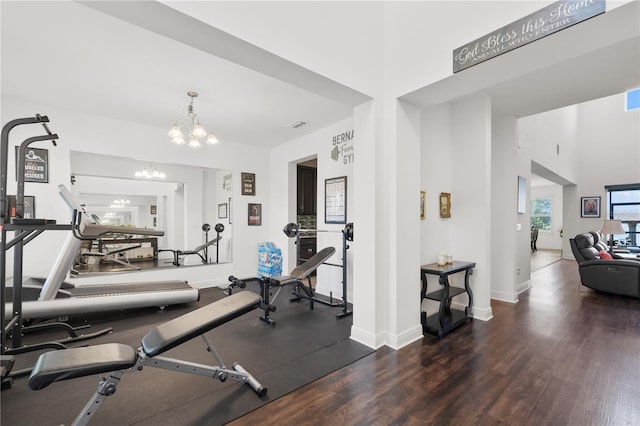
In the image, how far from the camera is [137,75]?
302cm

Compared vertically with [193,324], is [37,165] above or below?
above

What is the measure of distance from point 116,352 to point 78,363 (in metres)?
0.17

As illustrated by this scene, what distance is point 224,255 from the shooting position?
573cm

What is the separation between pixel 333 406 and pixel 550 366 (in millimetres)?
2028

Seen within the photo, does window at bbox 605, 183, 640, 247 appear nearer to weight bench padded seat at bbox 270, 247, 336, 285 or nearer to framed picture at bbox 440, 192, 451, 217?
framed picture at bbox 440, 192, 451, 217

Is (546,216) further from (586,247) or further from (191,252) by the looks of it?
(191,252)

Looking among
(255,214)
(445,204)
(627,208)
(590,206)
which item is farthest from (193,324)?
(627,208)

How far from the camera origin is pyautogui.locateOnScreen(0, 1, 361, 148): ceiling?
2.15 m

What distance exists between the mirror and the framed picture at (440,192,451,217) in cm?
408

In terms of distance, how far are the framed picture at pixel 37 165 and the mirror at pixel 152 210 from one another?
1.23 feet

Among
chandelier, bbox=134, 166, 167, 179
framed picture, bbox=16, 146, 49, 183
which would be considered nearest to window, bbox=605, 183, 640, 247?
chandelier, bbox=134, 166, 167, 179

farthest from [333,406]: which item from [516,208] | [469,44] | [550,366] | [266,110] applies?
[516,208]

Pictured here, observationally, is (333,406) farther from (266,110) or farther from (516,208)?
(516,208)

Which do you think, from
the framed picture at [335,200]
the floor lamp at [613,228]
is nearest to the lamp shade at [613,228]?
the floor lamp at [613,228]
